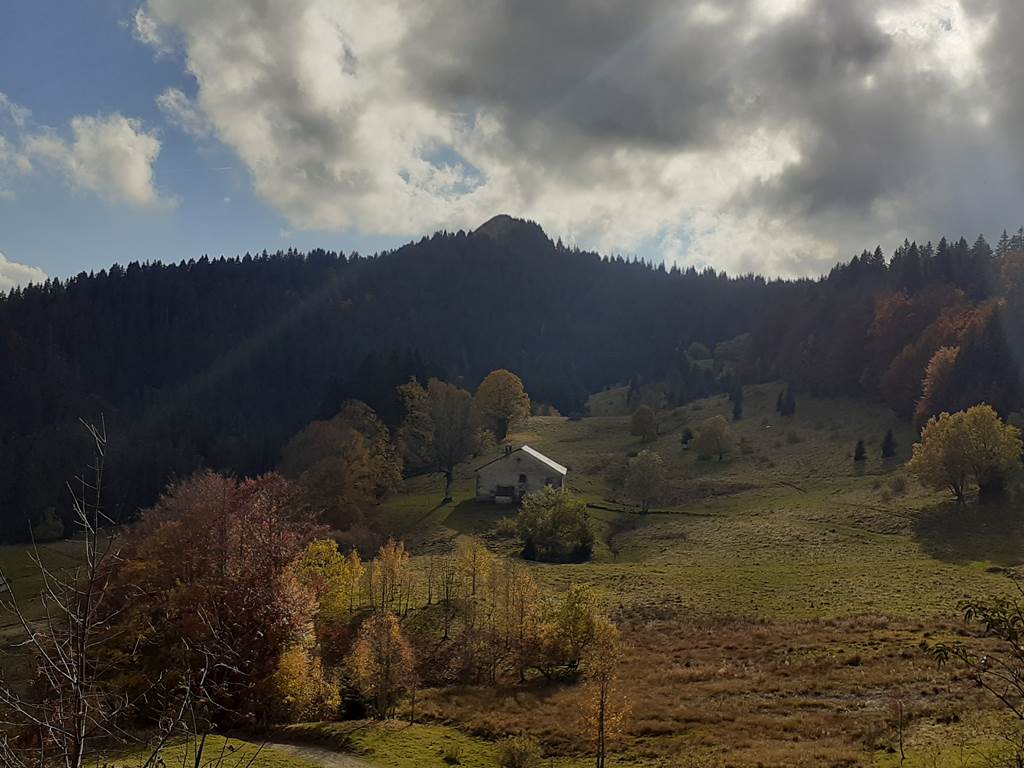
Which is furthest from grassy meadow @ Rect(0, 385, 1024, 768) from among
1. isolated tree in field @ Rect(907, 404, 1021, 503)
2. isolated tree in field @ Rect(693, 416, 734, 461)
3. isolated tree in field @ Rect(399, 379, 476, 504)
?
isolated tree in field @ Rect(399, 379, 476, 504)

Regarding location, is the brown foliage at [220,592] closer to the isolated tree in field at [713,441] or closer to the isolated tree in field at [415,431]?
the isolated tree in field at [415,431]

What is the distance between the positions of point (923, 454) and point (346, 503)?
201 ft

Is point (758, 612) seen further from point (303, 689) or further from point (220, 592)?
point (220, 592)

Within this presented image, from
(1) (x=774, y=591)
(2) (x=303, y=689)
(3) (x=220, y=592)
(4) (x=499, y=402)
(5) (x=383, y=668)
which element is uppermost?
(4) (x=499, y=402)

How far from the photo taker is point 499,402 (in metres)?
112

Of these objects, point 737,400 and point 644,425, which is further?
point 737,400

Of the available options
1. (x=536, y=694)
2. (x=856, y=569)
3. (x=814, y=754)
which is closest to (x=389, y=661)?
(x=536, y=694)

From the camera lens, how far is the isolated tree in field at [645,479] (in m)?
79.6

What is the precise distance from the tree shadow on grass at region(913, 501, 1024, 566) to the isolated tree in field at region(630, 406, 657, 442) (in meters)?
53.5

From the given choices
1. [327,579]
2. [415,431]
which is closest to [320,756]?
[327,579]

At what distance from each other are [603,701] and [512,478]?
184 feet

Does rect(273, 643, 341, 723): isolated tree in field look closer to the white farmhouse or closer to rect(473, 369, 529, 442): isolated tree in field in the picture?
the white farmhouse

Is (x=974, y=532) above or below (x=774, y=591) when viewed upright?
above

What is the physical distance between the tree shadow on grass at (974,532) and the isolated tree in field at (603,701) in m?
40.6
